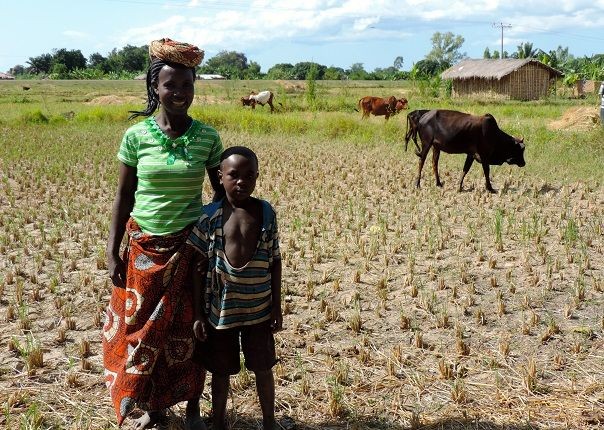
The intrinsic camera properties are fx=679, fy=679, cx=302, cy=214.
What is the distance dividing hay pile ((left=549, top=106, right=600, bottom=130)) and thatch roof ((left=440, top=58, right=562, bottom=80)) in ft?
45.3

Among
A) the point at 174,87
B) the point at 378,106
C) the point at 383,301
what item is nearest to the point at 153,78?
the point at 174,87

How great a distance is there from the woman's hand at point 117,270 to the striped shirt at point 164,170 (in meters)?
0.20

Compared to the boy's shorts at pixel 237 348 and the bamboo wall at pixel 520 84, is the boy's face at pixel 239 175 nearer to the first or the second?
the boy's shorts at pixel 237 348

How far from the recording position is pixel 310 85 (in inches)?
861

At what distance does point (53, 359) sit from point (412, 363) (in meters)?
2.00

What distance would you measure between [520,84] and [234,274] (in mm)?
30151

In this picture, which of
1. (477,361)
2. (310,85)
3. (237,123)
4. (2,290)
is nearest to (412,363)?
(477,361)

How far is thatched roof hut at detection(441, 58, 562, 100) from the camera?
98.7ft

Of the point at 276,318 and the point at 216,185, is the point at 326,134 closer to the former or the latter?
the point at 216,185

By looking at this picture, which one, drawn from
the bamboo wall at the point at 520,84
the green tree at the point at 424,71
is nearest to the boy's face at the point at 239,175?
the green tree at the point at 424,71

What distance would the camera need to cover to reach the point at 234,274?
8.64 ft

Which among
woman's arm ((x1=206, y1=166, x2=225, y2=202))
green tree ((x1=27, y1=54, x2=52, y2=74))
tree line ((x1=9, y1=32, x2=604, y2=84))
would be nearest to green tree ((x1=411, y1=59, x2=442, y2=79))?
tree line ((x1=9, y1=32, x2=604, y2=84))

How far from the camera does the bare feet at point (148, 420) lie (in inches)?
120

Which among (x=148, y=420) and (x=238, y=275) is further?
(x=148, y=420)
